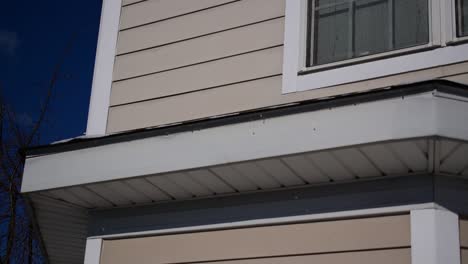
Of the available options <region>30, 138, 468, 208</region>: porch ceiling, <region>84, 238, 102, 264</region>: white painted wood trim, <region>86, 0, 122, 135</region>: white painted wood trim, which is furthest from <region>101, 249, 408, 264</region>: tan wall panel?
<region>86, 0, 122, 135</region>: white painted wood trim

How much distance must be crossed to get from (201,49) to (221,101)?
0.43m

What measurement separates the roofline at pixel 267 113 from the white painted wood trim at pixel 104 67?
0.44 m

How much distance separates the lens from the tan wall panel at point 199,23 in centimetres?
447

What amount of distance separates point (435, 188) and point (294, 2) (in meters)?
1.45

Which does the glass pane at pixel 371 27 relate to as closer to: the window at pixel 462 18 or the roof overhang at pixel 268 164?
the window at pixel 462 18

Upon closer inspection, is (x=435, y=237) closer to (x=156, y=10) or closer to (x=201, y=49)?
(x=201, y=49)

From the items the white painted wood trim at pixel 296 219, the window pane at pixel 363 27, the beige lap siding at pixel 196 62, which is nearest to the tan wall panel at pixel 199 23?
the beige lap siding at pixel 196 62

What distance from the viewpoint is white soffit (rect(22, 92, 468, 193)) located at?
10.8 feet

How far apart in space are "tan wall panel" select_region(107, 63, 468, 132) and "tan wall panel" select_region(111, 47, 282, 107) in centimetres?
5

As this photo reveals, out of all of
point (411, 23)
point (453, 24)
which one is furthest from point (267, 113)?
point (453, 24)

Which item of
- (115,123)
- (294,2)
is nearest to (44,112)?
(115,123)

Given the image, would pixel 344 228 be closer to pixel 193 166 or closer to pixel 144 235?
pixel 193 166

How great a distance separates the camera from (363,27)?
4.17 m

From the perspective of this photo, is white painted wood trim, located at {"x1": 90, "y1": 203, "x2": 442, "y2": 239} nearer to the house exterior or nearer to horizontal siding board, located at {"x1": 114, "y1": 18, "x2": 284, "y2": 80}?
the house exterior
